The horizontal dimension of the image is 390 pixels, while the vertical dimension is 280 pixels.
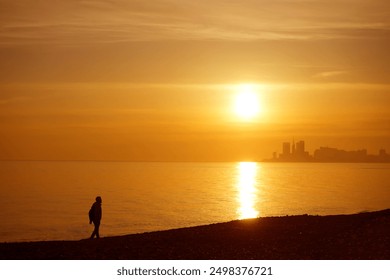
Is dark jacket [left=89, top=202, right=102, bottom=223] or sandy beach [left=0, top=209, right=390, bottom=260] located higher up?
dark jacket [left=89, top=202, right=102, bottom=223]

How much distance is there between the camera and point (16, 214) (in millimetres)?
72000

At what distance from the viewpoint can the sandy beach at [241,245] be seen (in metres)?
19.1

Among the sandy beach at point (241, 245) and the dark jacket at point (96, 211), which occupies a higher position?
the dark jacket at point (96, 211)

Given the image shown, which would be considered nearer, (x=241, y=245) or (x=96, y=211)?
(x=241, y=245)

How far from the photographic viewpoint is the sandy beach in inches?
752

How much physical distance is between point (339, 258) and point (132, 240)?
25.5 feet

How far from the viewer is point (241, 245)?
2067 cm

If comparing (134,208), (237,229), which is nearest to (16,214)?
(134,208)

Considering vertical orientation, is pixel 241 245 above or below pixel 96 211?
below

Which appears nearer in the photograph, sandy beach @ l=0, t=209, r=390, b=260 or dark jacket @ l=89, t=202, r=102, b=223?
sandy beach @ l=0, t=209, r=390, b=260

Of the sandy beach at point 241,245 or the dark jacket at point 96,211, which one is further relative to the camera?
the dark jacket at point 96,211
